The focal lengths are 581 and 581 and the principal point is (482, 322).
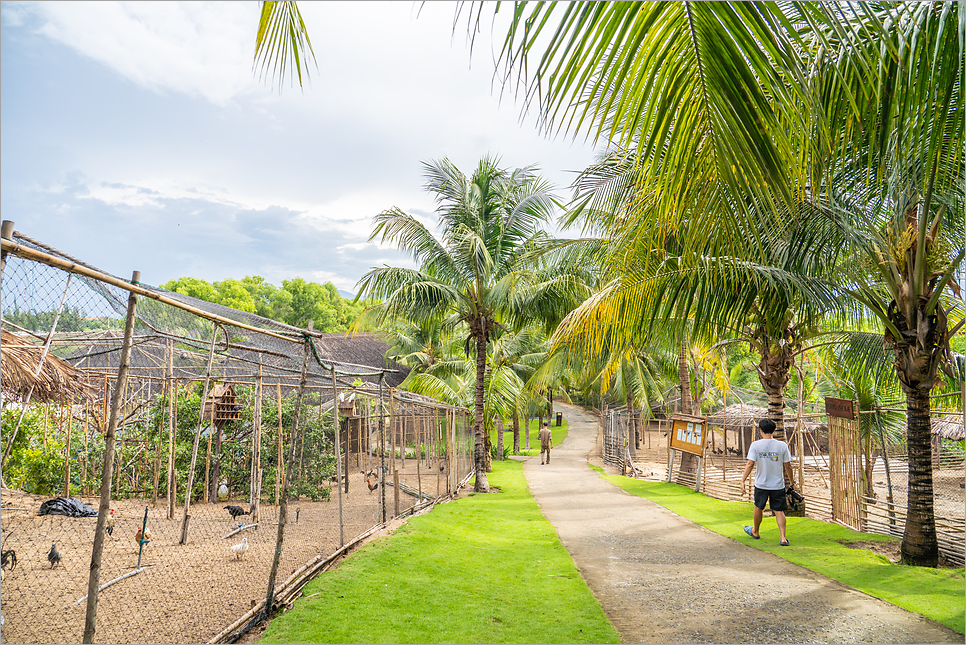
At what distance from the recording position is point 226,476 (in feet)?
39.5

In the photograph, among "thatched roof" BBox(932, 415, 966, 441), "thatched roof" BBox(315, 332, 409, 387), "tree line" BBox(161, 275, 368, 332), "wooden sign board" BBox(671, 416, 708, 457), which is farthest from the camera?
"tree line" BBox(161, 275, 368, 332)

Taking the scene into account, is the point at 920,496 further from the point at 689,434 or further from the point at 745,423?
the point at 745,423

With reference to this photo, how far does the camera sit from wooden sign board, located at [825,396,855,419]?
808cm

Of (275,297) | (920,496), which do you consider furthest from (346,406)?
(275,297)

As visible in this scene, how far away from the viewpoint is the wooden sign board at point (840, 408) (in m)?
8.08

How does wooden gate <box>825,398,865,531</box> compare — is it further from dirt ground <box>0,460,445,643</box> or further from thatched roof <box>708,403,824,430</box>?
thatched roof <box>708,403,824,430</box>

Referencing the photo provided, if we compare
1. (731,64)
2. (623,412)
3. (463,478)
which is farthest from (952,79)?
(623,412)

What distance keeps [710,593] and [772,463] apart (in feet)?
8.48

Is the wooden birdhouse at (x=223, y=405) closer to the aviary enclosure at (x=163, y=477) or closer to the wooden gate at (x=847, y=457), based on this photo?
the aviary enclosure at (x=163, y=477)

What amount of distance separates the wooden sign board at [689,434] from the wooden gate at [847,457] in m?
4.10

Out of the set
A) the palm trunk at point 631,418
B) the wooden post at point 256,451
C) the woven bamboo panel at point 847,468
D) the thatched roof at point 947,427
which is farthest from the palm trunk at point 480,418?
the thatched roof at point 947,427

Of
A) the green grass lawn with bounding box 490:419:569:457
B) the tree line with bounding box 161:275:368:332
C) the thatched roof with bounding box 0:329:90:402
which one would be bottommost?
the green grass lawn with bounding box 490:419:569:457

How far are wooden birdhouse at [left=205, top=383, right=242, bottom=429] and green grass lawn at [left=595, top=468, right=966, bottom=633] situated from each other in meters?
8.41

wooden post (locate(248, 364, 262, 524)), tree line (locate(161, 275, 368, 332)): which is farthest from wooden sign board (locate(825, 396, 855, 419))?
tree line (locate(161, 275, 368, 332))
